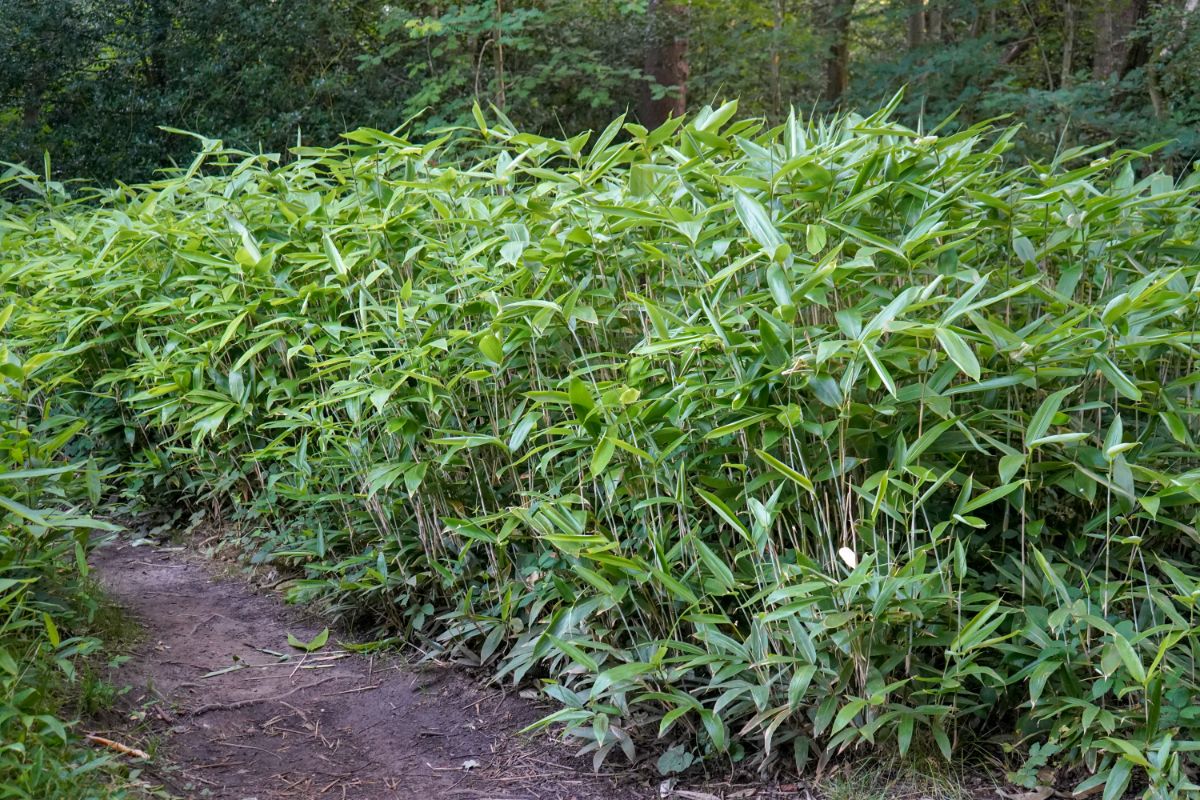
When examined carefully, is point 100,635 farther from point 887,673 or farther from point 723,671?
point 887,673

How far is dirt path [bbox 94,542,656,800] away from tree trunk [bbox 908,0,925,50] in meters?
9.16

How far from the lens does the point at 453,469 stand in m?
2.68

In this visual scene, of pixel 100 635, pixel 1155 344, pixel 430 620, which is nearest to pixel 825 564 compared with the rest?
pixel 1155 344

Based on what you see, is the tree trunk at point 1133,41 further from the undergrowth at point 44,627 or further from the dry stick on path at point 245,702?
the undergrowth at point 44,627

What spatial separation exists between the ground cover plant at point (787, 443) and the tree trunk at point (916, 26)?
814 cm

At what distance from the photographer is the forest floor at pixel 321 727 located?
2088 mm

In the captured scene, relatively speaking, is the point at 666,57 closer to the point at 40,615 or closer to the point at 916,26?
the point at 916,26

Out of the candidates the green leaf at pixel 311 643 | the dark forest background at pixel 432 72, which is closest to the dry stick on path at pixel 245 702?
the green leaf at pixel 311 643

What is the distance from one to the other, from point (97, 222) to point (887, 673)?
331 cm

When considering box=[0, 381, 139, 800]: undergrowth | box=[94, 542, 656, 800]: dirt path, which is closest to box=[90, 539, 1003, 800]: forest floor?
box=[94, 542, 656, 800]: dirt path

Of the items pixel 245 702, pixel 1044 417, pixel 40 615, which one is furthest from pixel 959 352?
pixel 40 615

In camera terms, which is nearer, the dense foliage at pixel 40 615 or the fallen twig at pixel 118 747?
the dense foliage at pixel 40 615

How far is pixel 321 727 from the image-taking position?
2.39 metres

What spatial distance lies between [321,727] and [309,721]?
40mm
